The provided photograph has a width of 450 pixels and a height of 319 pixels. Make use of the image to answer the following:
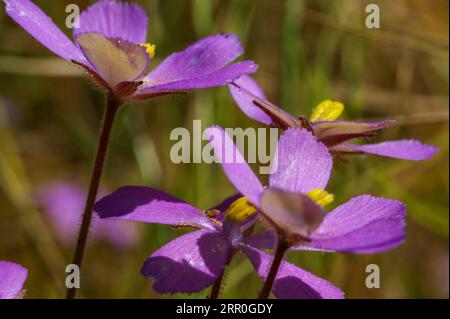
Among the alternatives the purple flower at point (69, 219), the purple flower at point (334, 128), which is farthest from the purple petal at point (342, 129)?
the purple flower at point (69, 219)

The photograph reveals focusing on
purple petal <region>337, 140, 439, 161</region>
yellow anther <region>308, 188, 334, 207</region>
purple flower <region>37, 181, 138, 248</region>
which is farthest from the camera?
purple flower <region>37, 181, 138, 248</region>

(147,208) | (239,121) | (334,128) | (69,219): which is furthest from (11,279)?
(69,219)

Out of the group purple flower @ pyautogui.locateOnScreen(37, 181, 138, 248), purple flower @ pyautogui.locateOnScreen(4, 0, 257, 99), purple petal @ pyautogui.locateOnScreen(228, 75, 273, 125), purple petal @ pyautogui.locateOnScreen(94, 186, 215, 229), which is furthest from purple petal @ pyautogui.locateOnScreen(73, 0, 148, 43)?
purple flower @ pyautogui.locateOnScreen(37, 181, 138, 248)

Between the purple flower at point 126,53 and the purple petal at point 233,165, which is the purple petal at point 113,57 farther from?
the purple petal at point 233,165

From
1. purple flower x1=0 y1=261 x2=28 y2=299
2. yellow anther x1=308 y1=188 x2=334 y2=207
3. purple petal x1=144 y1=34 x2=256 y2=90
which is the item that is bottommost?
purple flower x1=0 y1=261 x2=28 y2=299

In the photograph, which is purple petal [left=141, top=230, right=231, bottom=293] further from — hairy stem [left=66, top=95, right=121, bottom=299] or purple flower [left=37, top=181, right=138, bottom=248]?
purple flower [left=37, top=181, right=138, bottom=248]
